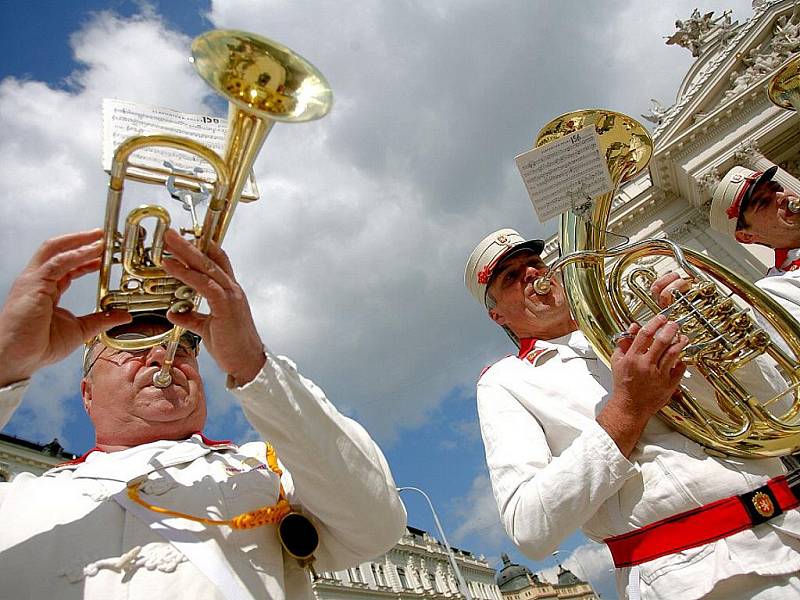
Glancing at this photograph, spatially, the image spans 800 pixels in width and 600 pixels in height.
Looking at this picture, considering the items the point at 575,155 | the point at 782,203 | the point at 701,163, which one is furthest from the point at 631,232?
the point at 575,155

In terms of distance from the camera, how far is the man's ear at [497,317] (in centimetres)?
337

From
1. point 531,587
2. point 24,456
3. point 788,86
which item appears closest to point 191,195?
point 788,86

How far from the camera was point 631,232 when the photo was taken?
1894cm

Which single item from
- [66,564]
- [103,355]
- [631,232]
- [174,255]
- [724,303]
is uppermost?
[631,232]

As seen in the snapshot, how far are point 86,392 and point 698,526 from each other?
8.73ft

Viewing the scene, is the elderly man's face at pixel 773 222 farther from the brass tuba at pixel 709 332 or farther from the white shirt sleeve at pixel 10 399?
the white shirt sleeve at pixel 10 399

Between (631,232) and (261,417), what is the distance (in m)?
19.1

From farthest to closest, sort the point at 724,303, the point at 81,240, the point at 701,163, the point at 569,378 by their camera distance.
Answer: the point at 701,163
the point at 569,378
the point at 724,303
the point at 81,240

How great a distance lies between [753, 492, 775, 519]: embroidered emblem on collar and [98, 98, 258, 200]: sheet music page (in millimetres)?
2043

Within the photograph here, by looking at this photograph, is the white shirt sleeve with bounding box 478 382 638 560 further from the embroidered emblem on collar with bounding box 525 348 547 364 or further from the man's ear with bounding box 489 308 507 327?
the man's ear with bounding box 489 308 507 327

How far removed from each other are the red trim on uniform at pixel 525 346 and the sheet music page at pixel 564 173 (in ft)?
2.32

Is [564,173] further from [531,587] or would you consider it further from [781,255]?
[531,587]

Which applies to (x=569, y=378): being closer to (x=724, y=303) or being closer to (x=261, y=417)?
(x=724, y=303)

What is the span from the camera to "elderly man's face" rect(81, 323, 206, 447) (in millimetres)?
2383
